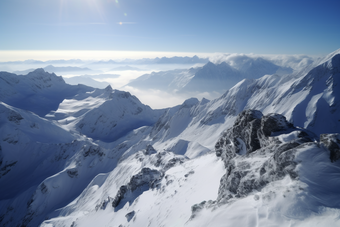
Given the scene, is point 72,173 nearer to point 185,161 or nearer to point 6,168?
point 6,168

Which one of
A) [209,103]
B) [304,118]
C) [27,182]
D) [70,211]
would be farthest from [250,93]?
[27,182]

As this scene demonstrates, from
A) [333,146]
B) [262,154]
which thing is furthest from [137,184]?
[333,146]

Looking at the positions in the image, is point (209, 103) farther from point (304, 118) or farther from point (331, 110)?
point (331, 110)

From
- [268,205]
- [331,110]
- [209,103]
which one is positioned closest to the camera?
[268,205]

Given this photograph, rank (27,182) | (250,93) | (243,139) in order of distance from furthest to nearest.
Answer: (250,93) → (27,182) → (243,139)

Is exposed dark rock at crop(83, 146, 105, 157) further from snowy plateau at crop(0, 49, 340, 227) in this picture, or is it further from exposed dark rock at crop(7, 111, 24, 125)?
exposed dark rock at crop(7, 111, 24, 125)

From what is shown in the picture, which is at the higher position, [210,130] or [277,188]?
[277,188]

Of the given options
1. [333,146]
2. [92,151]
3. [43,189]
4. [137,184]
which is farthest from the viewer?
[92,151]

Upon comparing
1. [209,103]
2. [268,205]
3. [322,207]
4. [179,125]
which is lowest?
[179,125]
